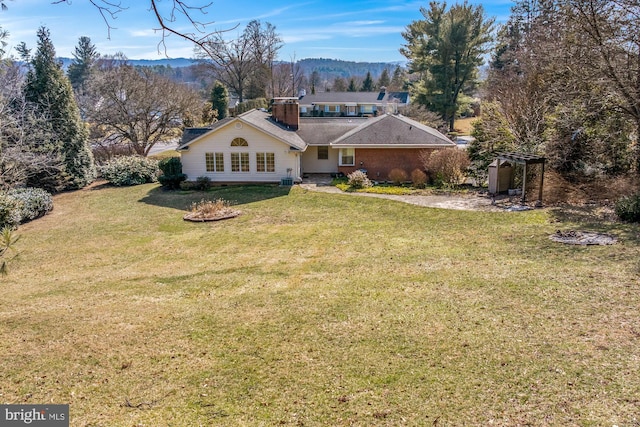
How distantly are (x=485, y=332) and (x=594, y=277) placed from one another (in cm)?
407

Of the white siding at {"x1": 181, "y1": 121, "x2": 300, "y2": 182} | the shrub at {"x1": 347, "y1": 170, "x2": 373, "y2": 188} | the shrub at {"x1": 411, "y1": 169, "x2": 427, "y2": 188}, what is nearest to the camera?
the shrub at {"x1": 347, "y1": 170, "x2": 373, "y2": 188}

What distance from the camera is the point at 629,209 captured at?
14461 millimetres

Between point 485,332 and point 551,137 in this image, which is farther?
point 551,137

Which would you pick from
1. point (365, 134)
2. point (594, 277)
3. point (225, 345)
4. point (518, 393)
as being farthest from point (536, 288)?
point (365, 134)

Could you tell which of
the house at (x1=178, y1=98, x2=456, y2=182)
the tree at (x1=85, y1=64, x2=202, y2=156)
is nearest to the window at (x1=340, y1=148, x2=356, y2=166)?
the house at (x1=178, y1=98, x2=456, y2=182)

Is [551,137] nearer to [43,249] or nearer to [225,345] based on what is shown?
[225,345]

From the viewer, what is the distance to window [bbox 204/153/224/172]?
26.1 meters

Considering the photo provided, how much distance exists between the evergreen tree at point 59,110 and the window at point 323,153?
14.6 metres

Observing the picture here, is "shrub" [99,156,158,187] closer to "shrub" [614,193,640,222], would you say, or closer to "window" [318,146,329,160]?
"window" [318,146,329,160]

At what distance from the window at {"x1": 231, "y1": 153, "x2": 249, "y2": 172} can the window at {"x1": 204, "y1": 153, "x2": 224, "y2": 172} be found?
2.14 ft

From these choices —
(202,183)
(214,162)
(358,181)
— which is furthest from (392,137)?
(202,183)

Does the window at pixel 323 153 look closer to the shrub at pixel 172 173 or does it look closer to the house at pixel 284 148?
the house at pixel 284 148

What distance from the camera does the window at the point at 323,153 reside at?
1135 inches

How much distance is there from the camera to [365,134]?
27.4 m
